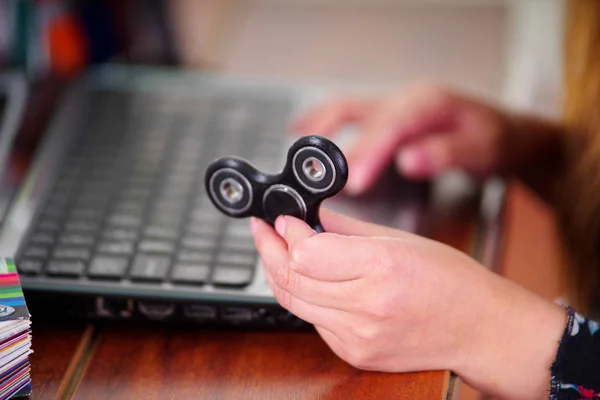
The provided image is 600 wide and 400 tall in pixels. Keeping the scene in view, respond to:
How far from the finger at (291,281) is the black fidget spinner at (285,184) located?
11mm

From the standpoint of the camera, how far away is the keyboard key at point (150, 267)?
573mm

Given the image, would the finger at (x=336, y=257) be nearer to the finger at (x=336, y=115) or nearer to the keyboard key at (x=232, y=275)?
the keyboard key at (x=232, y=275)

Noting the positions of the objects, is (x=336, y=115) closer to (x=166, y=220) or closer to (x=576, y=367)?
(x=166, y=220)

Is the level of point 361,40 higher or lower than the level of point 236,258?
higher

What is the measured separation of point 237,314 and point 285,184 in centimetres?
11

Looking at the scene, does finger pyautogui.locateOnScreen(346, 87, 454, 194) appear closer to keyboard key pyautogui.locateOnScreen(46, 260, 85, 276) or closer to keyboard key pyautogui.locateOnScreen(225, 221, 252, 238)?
keyboard key pyautogui.locateOnScreen(225, 221, 252, 238)

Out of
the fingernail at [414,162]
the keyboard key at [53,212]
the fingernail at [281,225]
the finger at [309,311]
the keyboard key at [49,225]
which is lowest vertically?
the finger at [309,311]

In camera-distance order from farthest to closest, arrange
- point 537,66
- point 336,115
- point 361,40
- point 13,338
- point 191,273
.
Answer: point 361,40 → point 537,66 → point 336,115 → point 191,273 → point 13,338

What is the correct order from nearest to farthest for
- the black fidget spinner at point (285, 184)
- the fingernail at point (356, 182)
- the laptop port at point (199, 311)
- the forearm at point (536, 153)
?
the black fidget spinner at point (285, 184), the laptop port at point (199, 311), the fingernail at point (356, 182), the forearm at point (536, 153)

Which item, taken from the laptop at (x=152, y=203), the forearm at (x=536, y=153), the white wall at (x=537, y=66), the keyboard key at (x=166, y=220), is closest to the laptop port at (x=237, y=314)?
the laptop at (x=152, y=203)


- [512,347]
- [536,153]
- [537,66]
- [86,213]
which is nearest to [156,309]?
[86,213]

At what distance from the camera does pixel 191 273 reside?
58 centimetres

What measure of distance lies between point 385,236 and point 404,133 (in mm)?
232

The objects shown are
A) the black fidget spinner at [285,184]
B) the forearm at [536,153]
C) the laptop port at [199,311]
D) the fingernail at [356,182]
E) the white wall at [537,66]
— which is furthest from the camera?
the white wall at [537,66]
